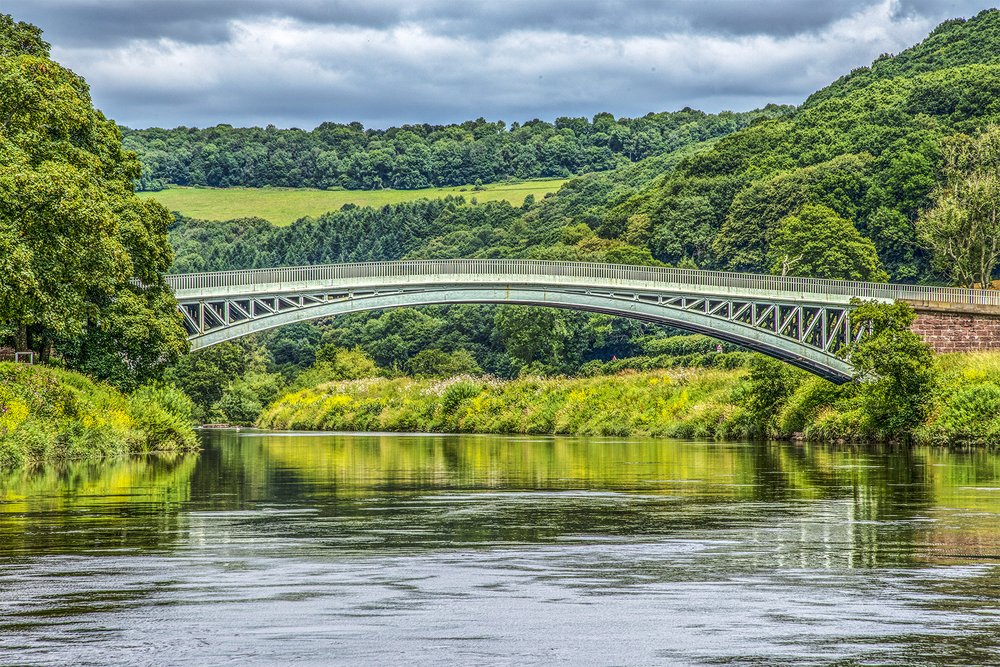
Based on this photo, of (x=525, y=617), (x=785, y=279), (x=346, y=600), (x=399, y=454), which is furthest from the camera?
(x=785, y=279)

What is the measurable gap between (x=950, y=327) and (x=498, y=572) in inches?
2183

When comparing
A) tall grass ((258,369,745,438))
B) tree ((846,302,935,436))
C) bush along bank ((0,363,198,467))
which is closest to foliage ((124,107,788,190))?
tall grass ((258,369,745,438))

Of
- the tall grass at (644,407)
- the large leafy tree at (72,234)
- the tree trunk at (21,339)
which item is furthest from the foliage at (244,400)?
the tree trunk at (21,339)

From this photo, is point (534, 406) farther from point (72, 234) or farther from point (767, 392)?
point (72, 234)

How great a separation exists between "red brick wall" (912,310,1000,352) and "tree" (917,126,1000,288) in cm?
2315

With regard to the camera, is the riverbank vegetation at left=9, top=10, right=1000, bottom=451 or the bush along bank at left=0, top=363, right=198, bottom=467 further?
the riverbank vegetation at left=9, top=10, right=1000, bottom=451

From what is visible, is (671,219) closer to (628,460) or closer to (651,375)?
(651,375)

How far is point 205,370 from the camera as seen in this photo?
4021 inches

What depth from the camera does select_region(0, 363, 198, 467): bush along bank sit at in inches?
1427

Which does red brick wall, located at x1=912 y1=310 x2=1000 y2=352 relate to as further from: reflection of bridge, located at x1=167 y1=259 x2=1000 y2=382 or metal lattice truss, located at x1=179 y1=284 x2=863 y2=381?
metal lattice truss, located at x1=179 y1=284 x2=863 y2=381

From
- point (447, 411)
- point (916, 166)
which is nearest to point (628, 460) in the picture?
point (447, 411)

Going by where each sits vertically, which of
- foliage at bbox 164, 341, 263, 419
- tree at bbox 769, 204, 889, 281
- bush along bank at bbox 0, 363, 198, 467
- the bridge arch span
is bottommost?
bush along bank at bbox 0, 363, 198, 467

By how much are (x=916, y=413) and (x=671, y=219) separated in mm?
71451

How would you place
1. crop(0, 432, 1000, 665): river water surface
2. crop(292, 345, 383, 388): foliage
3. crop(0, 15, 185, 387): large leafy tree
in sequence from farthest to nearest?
crop(292, 345, 383, 388): foliage → crop(0, 15, 185, 387): large leafy tree → crop(0, 432, 1000, 665): river water surface
